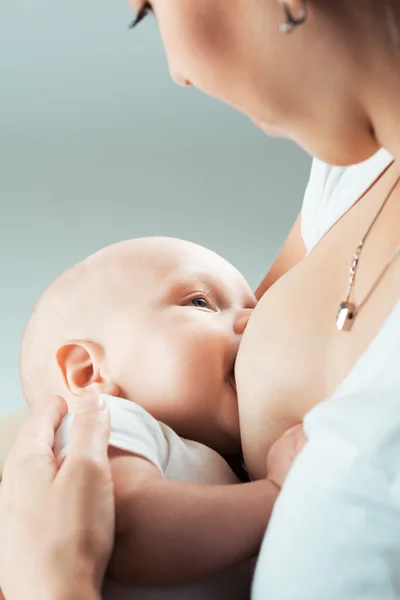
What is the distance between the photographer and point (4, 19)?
2.13 meters

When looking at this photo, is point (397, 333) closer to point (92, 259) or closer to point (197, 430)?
point (197, 430)

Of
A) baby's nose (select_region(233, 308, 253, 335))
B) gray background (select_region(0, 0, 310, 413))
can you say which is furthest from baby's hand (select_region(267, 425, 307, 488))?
gray background (select_region(0, 0, 310, 413))

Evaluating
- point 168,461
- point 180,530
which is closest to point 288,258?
point 168,461

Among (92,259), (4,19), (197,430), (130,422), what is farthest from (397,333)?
(4,19)

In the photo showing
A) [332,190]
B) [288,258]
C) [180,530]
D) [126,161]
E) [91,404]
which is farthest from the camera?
[126,161]

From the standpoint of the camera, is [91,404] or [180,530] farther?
[91,404]

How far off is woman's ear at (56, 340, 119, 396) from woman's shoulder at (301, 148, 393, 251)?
31 cm

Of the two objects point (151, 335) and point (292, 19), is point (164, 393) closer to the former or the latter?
point (151, 335)

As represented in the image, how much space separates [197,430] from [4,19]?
5.04 ft

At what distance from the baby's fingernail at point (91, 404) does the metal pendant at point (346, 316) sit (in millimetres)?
236

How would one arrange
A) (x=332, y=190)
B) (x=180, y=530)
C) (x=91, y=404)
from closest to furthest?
(x=180, y=530) < (x=91, y=404) < (x=332, y=190)

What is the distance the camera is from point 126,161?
A: 90.2 inches

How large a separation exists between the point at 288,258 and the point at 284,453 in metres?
0.59

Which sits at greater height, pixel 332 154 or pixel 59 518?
pixel 332 154
